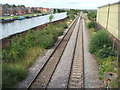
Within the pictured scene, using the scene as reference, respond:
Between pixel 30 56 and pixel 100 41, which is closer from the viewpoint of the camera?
pixel 30 56

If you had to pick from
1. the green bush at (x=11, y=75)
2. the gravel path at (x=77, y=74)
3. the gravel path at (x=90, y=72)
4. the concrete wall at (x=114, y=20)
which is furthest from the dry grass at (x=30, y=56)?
the concrete wall at (x=114, y=20)

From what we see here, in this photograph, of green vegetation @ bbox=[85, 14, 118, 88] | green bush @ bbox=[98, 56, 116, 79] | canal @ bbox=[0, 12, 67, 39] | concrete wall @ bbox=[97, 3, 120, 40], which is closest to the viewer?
green bush @ bbox=[98, 56, 116, 79]

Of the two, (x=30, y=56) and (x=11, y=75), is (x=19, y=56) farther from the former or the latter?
(x=11, y=75)

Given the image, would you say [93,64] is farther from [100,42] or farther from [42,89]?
[42,89]

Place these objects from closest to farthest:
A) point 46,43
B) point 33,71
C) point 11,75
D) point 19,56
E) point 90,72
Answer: point 11,75 → point 90,72 → point 33,71 → point 19,56 → point 46,43

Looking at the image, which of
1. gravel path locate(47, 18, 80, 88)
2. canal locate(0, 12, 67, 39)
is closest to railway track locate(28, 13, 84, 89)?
gravel path locate(47, 18, 80, 88)

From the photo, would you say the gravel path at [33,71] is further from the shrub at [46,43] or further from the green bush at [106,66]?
the green bush at [106,66]

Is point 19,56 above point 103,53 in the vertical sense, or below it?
below

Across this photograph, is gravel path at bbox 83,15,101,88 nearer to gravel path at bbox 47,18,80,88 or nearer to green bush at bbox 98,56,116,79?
green bush at bbox 98,56,116,79

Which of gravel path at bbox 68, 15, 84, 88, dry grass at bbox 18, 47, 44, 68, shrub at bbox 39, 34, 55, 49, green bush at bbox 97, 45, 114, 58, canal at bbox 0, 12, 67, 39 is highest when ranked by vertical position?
canal at bbox 0, 12, 67, 39

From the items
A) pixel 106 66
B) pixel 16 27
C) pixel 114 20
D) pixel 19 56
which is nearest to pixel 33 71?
pixel 19 56

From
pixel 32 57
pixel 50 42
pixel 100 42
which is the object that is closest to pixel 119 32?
pixel 100 42

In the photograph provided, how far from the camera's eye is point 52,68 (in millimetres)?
9781

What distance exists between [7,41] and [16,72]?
18.7 feet
